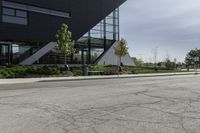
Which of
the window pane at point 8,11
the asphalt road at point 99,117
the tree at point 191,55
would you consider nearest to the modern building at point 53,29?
the window pane at point 8,11

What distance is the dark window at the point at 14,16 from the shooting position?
41.6 metres

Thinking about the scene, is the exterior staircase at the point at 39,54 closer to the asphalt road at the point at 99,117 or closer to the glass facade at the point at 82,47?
the glass facade at the point at 82,47

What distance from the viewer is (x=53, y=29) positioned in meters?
46.8

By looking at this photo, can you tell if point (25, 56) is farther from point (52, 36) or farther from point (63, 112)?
point (63, 112)

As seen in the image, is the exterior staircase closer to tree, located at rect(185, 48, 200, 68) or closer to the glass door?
the glass door

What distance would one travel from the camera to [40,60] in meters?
45.1

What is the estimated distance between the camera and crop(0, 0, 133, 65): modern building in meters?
42.2

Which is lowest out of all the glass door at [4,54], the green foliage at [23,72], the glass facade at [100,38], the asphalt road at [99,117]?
the asphalt road at [99,117]

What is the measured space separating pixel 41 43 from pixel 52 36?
1.91m

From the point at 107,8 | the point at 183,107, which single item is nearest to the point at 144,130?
the point at 183,107

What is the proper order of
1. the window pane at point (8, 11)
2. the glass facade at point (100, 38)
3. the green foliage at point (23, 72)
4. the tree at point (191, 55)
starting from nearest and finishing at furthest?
the green foliage at point (23, 72) → the window pane at point (8, 11) → the glass facade at point (100, 38) → the tree at point (191, 55)

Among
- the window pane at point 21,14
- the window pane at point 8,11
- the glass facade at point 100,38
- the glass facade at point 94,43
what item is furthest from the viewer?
the glass facade at point 100,38

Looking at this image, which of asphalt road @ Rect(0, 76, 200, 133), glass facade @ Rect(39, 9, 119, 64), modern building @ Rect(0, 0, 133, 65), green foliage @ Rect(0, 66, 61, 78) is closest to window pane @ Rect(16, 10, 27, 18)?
modern building @ Rect(0, 0, 133, 65)

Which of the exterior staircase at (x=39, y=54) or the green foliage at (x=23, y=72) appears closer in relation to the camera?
the green foliage at (x=23, y=72)
